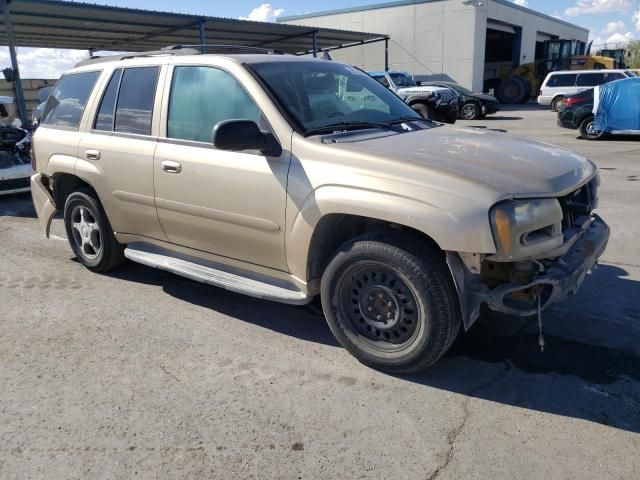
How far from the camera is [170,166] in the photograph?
157 inches

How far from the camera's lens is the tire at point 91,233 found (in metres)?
4.85

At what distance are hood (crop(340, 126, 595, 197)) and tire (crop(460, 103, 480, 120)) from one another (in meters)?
19.6

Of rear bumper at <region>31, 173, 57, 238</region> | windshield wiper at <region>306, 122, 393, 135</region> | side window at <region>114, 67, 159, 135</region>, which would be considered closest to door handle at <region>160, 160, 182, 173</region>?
side window at <region>114, 67, 159, 135</region>

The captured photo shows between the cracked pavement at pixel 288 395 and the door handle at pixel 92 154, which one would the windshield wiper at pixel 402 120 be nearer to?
the cracked pavement at pixel 288 395

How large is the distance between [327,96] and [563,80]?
909 inches

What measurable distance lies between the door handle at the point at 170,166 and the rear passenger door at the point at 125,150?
157 mm

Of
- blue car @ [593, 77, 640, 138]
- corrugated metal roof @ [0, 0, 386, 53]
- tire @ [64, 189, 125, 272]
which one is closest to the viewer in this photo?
tire @ [64, 189, 125, 272]

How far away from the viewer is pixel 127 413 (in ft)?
9.87

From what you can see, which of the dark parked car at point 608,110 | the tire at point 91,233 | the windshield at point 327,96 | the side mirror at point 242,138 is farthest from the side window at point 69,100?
the dark parked car at point 608,110

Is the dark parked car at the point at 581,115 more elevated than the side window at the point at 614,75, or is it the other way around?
the side window at the point at 614,75

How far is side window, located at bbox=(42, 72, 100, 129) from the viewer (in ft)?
16.0

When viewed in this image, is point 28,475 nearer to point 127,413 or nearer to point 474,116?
point 127,413

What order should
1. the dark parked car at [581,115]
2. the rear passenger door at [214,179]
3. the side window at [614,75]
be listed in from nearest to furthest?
the rear passenger door at [214,179]
the dark parked car at [581,115]
the side window at [614,75]

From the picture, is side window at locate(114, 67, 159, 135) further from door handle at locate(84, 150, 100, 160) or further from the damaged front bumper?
the damaged front bumper
